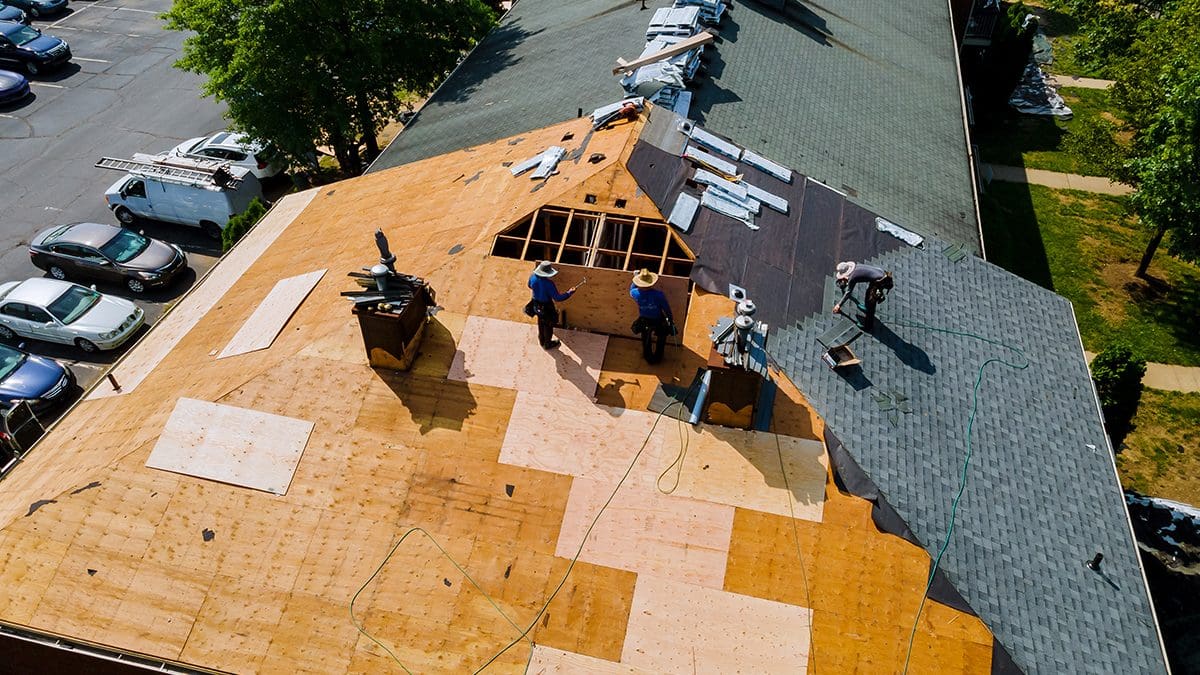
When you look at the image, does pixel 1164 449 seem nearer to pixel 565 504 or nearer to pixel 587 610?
pixel 565 504

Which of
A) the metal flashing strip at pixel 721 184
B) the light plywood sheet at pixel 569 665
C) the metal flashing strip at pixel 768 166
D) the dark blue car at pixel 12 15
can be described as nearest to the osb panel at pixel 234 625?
the light plywood sheet at pixel 569 665

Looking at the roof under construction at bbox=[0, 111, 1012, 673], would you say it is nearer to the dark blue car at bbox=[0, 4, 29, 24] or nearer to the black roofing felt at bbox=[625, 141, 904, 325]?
the black roofing felt at bbox=[625, 141, 904, 325]

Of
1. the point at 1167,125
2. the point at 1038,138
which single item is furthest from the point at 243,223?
the point at 1038,138

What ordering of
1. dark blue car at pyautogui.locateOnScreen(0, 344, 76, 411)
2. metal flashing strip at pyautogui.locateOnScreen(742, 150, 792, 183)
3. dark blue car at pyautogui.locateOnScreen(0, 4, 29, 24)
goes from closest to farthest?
metal flashing strip at pyautogui.locateOnScreen(742, 150, 792, 183) → dark blue car at pyautogui.locateOnScreen(0, 344, 76, 411) → dark blue car at pyautogui.locateOnScreen(0, 4, 29, 24)

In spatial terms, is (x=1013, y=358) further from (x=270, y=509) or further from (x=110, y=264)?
(x=110, y=264)

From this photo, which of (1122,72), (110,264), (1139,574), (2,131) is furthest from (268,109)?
(1122,72)

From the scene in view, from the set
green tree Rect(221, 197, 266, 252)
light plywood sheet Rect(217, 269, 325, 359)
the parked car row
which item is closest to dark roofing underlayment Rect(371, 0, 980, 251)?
green tree Rect(221, 197, 266, 252)
